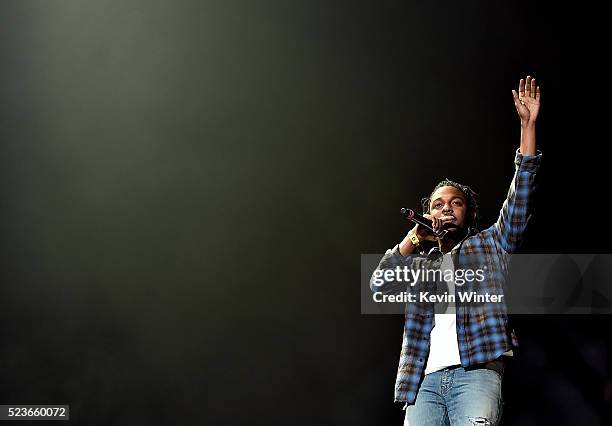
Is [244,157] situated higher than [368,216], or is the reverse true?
[244,157]

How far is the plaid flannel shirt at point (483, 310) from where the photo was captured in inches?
75.0

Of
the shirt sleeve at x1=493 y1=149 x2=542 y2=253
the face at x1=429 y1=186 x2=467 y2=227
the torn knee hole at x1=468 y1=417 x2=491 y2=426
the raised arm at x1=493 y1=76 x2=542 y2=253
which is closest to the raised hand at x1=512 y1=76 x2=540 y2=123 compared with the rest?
the raised arm at x1=493 y1=76 x2=542 y2=253

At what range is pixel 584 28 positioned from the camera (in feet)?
8.44

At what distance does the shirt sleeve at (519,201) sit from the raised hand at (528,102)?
10 cm

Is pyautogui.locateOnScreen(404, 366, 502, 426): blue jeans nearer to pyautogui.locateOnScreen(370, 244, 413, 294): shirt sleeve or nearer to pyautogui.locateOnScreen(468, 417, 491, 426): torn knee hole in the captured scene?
pyautogui.locateOnScreen(468, 417, 491, 426): torn knee hole

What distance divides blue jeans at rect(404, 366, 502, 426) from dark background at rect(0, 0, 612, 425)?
0.59m

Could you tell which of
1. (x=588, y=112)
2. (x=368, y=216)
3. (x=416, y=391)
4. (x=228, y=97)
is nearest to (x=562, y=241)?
(x=588, y=112)

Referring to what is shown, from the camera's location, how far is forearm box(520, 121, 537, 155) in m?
1.95

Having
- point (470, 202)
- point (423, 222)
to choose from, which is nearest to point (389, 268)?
point (423, 222)

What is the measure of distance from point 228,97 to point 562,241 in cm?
136

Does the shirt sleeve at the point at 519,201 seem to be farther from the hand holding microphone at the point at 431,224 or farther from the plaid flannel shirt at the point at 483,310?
the hand holding microphone at the point at 431,224

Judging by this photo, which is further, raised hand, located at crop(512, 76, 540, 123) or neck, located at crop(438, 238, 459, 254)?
neck, located at crop(438, 238, 459, 254)

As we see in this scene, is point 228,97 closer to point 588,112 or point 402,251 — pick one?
point 402,251

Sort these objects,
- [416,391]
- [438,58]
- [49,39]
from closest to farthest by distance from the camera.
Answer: [416,391] → [438,58] → [49,39]
